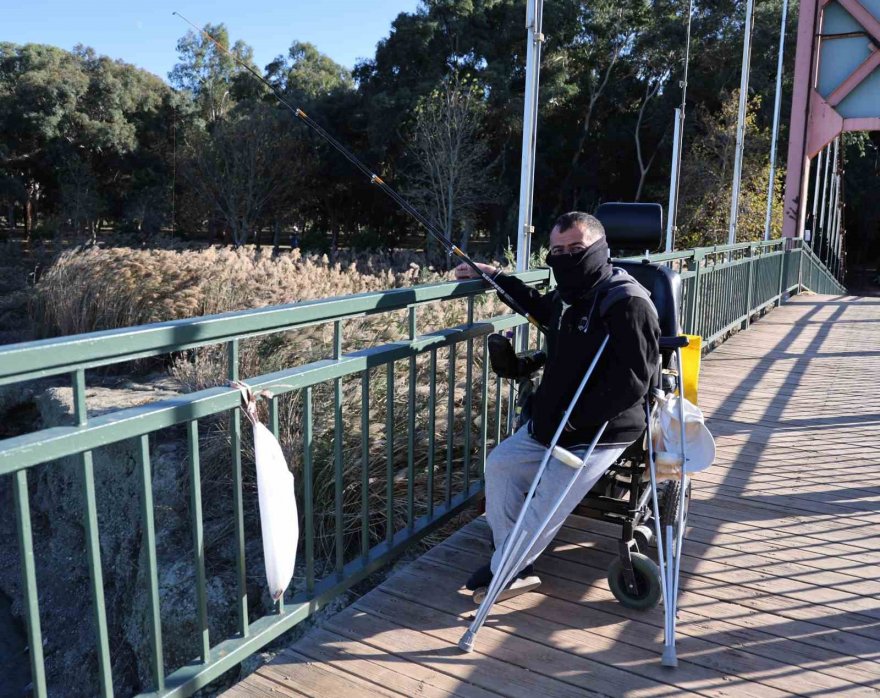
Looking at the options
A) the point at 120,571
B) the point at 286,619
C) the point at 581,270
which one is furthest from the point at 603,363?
the point at 120,571

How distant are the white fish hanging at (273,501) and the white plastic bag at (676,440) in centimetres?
150

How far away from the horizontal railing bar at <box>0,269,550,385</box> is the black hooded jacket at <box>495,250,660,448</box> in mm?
625

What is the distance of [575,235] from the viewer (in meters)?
3.05

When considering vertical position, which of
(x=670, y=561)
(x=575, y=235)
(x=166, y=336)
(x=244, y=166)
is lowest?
(x=670, y=561)

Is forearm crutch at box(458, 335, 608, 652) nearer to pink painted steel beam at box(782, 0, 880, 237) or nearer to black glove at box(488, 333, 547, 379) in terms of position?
black glove at box(488, 333, 547, 379)

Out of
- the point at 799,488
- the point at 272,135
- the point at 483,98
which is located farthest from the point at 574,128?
the point at 799,488

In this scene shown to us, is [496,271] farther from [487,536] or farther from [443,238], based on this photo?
[487,536]

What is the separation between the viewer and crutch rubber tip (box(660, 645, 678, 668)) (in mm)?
2793

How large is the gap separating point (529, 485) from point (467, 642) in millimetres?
614

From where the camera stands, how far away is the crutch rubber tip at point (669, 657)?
2.79m

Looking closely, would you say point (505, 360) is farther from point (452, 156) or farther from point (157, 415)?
point (452, 156)

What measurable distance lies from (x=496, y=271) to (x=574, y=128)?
111 ft

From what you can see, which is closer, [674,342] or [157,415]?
[157,415]

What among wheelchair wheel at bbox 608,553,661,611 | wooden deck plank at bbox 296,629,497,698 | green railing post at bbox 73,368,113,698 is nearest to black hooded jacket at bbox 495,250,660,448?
wheelchair wheel at bbox 608,553,661,611
